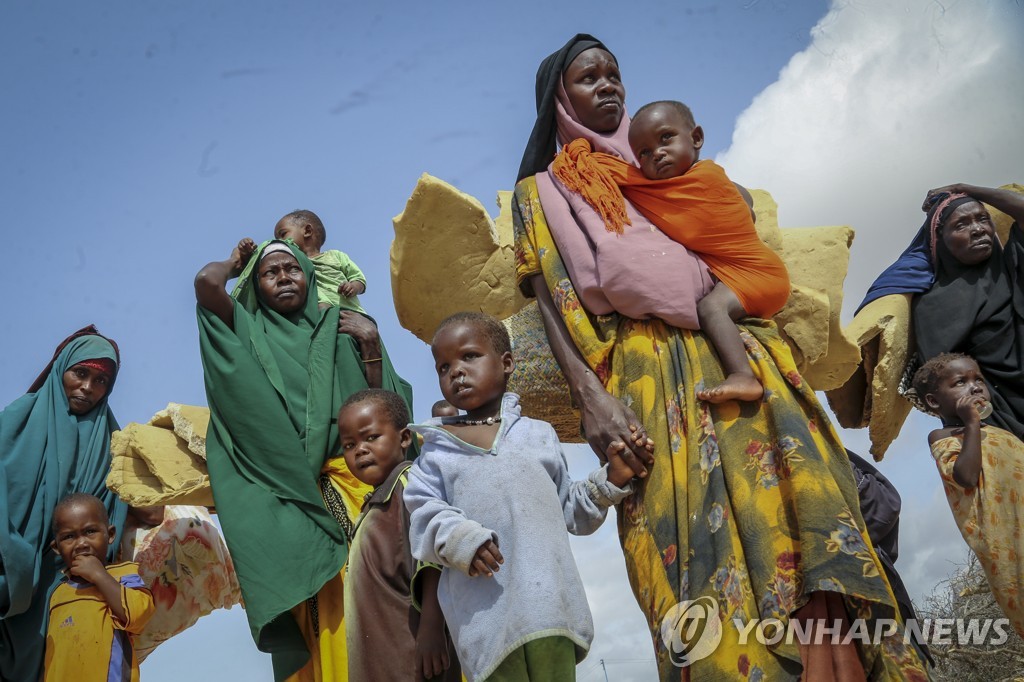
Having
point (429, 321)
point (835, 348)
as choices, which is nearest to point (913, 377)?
point (835, 348)

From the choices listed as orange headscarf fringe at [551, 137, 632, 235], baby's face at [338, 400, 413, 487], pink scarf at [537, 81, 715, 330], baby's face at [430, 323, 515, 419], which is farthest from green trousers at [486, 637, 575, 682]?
orange headscarf fringe at [551, 137, 632, 235]

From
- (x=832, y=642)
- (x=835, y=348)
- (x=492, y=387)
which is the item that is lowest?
(x=832, y=642)

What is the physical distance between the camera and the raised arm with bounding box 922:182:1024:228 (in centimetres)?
494

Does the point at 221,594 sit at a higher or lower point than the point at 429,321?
lower

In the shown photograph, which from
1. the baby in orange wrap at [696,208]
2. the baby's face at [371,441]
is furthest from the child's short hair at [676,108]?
the baby's face at [371,441]

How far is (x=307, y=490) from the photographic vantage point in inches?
179

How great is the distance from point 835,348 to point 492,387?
233cm

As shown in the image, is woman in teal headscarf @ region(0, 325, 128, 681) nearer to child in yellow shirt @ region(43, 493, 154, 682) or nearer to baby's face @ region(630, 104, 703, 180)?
child in yellow shirt @ region(43, 493, 154, 682)

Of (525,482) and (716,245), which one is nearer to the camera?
(525,482)

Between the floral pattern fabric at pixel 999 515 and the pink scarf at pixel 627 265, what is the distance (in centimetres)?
181

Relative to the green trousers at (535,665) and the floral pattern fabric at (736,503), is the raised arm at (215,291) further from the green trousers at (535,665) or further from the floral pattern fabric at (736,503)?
the green trousers at (535,665)

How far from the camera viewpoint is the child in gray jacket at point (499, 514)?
2994 mm

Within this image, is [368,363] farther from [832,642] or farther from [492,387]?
[832,642]

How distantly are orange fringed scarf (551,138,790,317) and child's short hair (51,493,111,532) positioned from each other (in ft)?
10.8
